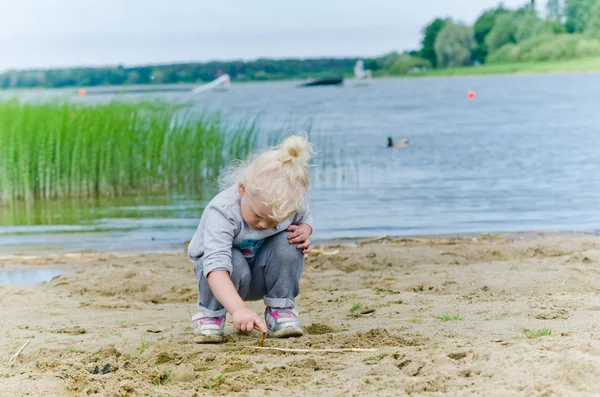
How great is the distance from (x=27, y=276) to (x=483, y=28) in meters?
72.0

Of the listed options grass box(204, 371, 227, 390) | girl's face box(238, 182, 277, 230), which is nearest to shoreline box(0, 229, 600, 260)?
girl's face box(238, 182, 277, 230)

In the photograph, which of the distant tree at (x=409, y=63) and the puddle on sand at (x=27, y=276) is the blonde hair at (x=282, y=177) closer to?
the puddle on sand at (x=27, y=276)

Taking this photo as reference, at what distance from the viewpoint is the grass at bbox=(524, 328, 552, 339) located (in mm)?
3176

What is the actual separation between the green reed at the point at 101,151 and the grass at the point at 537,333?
8.27 m

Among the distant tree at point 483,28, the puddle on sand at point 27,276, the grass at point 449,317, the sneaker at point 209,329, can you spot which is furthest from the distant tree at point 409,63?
the sneaker at point 209,329

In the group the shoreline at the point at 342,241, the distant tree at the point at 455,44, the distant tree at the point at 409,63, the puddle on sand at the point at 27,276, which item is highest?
the distant tree at the point at 455,44

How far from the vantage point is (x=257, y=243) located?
11.8 ft

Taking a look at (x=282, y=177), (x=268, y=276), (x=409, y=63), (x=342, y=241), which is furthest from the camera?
(x=409, y=63)

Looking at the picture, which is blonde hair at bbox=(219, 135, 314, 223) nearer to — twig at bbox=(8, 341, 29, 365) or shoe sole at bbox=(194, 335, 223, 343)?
shoe sole at bbox=(194, 335, 223, 343)

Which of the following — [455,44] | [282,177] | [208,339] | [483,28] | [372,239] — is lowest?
[372,239]

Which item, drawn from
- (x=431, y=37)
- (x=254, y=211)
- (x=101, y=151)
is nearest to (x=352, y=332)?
(x=254, y=211)

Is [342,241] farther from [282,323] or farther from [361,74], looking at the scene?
[361,74]

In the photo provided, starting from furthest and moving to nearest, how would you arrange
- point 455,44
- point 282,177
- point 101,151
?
point 455,44 → point 101,151 → point 282,177

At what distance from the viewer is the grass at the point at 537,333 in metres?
3.18
